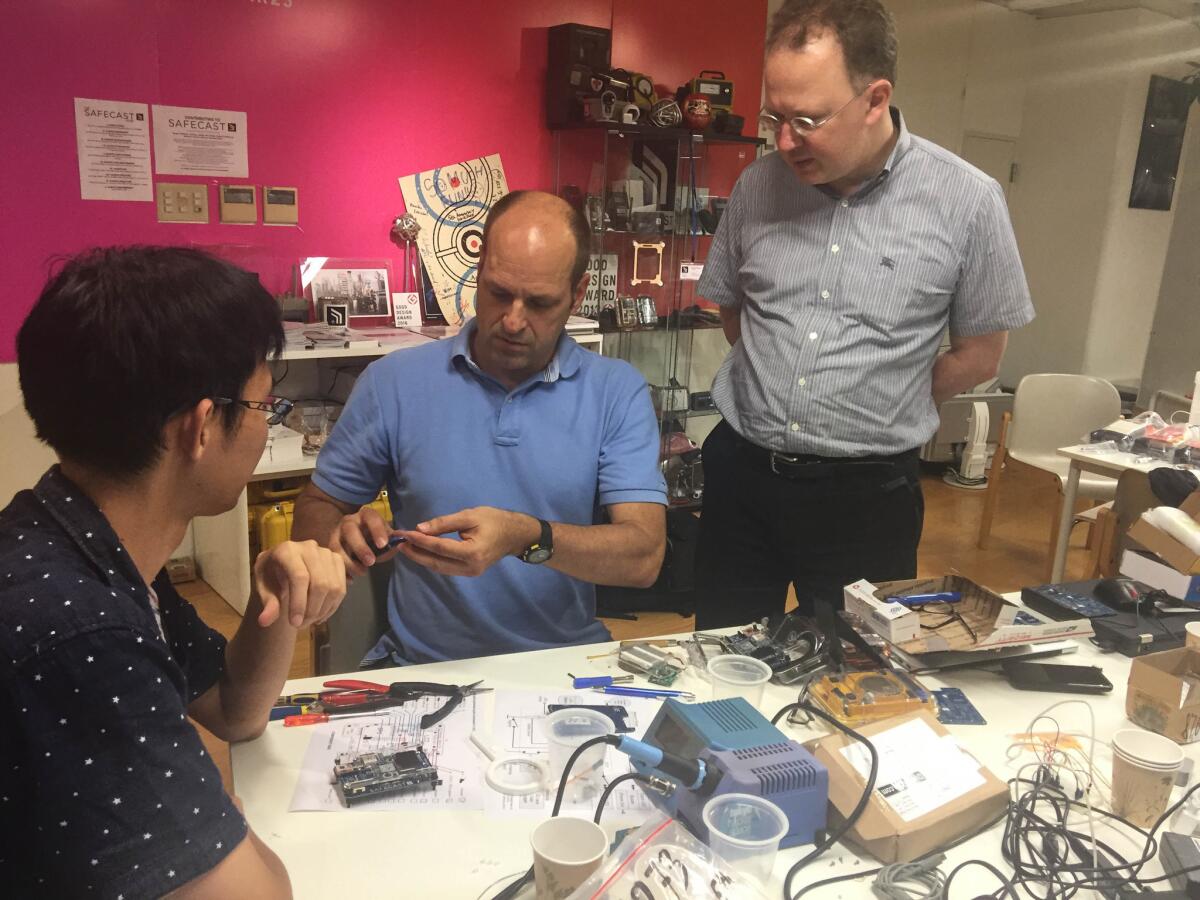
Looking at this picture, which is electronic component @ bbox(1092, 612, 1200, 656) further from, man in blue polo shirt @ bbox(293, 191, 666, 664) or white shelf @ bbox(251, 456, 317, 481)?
white shelf @ bbox(251, 456, 317, 481)

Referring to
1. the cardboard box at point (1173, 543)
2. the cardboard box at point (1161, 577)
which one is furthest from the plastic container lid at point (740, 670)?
the cardboard box at point (1161, 577)

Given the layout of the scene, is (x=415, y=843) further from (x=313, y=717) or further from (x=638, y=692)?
(x=638, y=692)

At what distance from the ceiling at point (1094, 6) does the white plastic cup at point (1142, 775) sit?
247 inches

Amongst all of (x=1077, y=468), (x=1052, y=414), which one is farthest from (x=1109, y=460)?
(x=1052, y=414)

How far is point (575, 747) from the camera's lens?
1.25 metres

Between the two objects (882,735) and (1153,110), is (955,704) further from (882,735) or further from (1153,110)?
(1153,110)

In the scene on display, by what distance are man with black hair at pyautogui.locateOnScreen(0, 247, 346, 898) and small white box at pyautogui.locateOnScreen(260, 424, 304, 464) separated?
7.80 feet

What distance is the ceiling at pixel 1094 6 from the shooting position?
20.4 feet

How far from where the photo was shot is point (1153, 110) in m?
6.49

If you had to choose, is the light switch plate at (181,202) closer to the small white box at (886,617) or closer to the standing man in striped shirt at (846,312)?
the standing man in striped shirt at (846,312)

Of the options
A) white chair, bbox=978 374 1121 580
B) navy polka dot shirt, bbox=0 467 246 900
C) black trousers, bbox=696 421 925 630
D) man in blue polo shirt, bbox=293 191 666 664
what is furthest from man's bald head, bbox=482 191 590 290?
white chair, bbox=978 374 1121 580

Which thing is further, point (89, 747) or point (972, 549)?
point (972, 549)

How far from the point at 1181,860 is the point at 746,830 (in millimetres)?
541

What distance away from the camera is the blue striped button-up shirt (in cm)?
200
